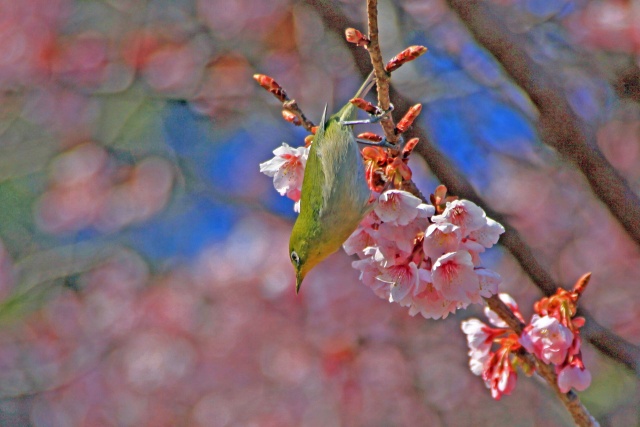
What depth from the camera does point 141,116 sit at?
16.5 ft

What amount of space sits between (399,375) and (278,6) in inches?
111

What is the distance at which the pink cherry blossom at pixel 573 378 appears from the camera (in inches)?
63.3

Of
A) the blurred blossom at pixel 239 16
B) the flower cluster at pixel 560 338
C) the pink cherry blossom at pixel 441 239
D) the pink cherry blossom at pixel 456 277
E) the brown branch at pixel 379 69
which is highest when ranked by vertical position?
the brown branch at pixel 379 69

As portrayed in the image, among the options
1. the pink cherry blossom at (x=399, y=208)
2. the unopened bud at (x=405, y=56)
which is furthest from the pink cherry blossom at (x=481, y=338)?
the unopened bud at (x=405, y=56)

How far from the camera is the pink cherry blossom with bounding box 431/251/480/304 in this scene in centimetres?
137

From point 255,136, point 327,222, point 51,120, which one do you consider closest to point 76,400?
point 51,120

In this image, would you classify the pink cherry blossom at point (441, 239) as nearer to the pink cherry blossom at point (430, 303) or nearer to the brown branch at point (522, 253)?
the pink cherry blossom at point (430, 303)

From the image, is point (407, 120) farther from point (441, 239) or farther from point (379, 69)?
point (441, 239)

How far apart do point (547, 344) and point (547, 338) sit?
0.6 inches

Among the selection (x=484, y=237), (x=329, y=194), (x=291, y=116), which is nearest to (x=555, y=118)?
(x=484, y=237)

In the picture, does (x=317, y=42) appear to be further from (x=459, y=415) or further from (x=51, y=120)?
(x=459, y=415)

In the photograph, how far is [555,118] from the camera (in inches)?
74.9

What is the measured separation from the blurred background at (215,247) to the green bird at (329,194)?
2.55 m

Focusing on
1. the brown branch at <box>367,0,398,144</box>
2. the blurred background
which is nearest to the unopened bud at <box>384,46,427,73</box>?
the brown branch at <box>367,0,398,144</box>
